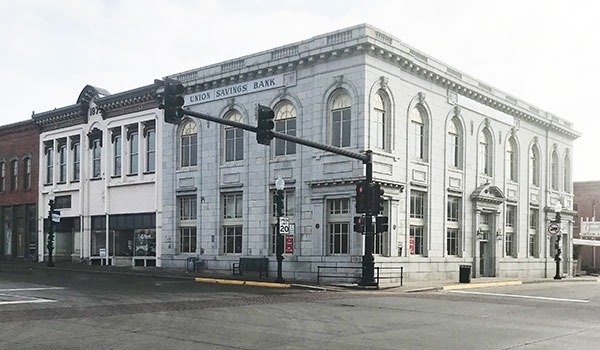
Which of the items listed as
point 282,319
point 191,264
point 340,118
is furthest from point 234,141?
point 282,319

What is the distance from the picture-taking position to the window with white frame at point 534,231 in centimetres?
4500

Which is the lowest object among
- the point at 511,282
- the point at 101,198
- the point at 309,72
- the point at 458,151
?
the point at 511,282

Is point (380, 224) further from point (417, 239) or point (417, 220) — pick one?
point (417, 239)

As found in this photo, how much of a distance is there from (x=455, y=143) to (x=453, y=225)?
15.0 feet

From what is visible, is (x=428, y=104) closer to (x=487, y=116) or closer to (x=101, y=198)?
(x=487, y=116)

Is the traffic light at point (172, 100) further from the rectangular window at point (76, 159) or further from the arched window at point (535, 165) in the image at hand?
the arched window at point (535, 165)

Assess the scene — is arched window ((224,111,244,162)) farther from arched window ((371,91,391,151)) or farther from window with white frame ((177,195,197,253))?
arched window ((371,91,391,151))

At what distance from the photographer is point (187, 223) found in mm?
37688

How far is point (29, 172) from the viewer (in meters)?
49.2

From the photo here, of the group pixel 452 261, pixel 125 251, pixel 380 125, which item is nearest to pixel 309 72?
pixel 380 125

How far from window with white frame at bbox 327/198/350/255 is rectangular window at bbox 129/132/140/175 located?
49.3 ft

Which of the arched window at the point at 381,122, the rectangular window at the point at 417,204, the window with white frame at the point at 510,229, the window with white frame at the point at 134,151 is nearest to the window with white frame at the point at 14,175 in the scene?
the window with white frame at the point at 134,151

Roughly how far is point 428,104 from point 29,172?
30.6 metres

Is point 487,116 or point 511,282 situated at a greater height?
point 487,116
